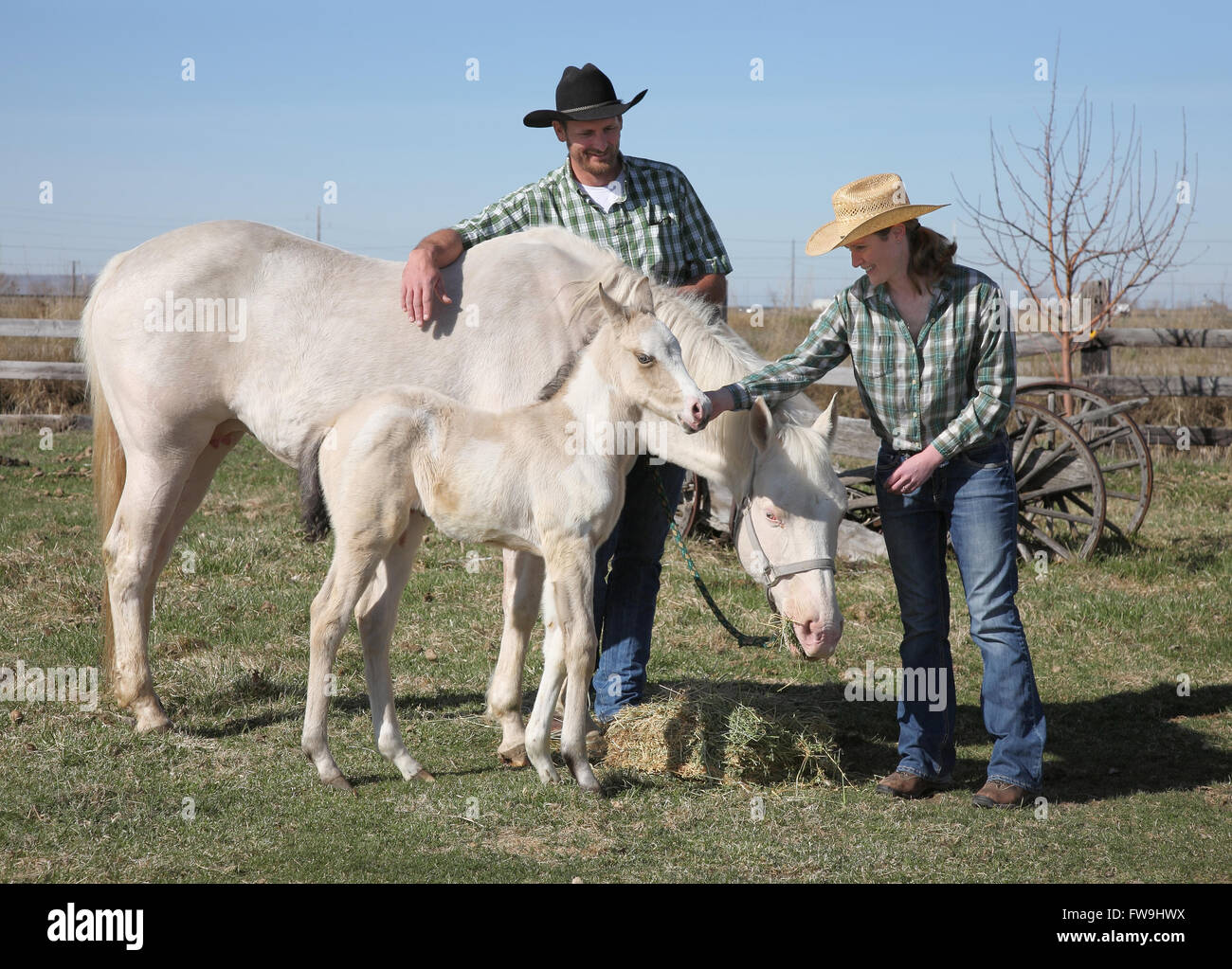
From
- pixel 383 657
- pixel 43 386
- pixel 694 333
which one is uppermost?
pixel 43 386

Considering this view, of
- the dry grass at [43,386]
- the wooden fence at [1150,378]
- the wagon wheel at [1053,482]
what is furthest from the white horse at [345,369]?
the dry grass at [43,386]

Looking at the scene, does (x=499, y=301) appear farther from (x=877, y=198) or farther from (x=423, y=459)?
(x=877, y=198)

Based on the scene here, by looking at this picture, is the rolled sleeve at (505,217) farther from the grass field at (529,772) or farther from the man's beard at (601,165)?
the grass field at (529,772)

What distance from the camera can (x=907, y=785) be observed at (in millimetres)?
4363

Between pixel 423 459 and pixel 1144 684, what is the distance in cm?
413

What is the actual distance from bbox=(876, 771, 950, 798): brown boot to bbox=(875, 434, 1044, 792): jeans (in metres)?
0.03

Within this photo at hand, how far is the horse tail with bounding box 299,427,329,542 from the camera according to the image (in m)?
4.58

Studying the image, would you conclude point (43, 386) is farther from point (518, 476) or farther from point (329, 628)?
point (518, 476)

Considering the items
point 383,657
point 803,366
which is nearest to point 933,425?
point 803,366

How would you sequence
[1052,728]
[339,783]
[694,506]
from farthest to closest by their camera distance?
1. [694,506]
2. [1052,728]
3. [339,783]

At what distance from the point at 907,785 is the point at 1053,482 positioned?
15.3ft

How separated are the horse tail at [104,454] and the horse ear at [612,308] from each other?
2677mm

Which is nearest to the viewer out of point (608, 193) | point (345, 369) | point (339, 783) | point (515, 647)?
point (339, 783)

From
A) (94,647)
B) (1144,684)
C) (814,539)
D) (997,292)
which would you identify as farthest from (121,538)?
(1144,684)
